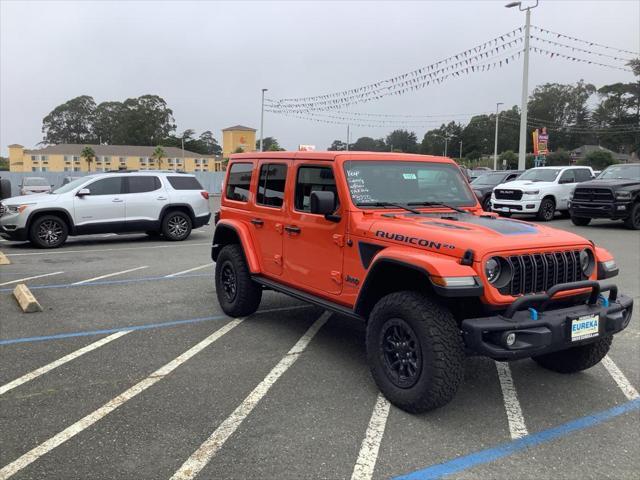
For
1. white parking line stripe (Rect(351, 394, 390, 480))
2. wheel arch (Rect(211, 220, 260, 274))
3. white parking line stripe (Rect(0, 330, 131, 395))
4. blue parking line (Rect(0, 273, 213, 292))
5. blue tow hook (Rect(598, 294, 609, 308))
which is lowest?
white parking line stripe (Rect(351, 394, 390, 480))

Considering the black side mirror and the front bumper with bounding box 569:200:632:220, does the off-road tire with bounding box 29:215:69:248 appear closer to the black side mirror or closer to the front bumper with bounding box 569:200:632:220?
the black side mirror

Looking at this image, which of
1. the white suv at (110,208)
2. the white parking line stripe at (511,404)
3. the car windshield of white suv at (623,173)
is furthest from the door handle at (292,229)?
the car windshield of white suv at (623,173)

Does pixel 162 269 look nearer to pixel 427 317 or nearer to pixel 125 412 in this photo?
pixel 125 412

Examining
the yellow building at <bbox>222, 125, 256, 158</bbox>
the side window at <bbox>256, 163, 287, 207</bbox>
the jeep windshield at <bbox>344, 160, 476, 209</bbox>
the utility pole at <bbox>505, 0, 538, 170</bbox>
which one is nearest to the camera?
the jeep windshield at <bbox>344, 160, 476, 209</bbox>

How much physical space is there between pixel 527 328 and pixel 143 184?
36.3 feet

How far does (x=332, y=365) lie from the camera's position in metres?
4.81

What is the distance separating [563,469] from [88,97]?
14434cm

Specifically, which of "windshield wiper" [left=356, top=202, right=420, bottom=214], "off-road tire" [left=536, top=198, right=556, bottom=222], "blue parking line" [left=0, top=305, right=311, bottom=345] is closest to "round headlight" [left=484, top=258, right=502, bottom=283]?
"windshield wiper" [left=356, top=202, right=420, bottom=214]

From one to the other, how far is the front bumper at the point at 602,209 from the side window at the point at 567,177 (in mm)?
2768

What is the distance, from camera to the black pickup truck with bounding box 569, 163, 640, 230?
50.1 ft

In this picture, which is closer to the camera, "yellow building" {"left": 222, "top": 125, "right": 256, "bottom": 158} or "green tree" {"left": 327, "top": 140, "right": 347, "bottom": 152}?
"green tree" {"left": 327, "top": 140, "right": 347, "bottom": 152}

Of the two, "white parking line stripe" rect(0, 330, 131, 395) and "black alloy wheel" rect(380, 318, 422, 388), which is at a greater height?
"black alloy wheel" rect(380, 318, 422, 388)

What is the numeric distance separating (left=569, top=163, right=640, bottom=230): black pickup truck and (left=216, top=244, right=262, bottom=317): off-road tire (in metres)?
12.6

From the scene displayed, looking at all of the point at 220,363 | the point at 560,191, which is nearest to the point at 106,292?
the point at 220,363
